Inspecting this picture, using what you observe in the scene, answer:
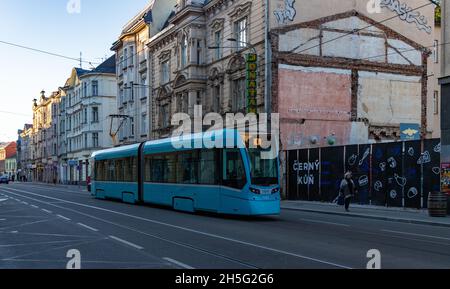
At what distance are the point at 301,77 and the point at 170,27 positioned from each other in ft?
48.4

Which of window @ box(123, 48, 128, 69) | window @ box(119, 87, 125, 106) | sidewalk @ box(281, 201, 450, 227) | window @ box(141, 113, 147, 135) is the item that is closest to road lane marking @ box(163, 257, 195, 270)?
sidewalk @ box(281, 201, 450, 227)

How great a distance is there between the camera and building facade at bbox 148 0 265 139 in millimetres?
32875

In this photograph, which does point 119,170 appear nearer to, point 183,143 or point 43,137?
point 183,143

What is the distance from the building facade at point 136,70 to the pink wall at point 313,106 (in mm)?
18977

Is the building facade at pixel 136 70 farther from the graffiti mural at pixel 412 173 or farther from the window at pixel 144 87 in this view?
the graffiti mural at pixel 412 173

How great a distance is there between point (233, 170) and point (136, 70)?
37019 millimetres

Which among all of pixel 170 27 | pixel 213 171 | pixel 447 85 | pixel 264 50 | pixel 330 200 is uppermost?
pixel 170 27

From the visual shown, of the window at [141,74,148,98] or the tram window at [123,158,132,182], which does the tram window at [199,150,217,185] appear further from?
the window at [141,74,148,98]

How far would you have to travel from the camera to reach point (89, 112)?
232 ft

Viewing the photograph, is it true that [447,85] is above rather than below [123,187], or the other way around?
above

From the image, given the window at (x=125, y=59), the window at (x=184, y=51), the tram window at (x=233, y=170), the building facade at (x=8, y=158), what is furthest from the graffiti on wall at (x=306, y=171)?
the building facade at (x=8, y=158)
